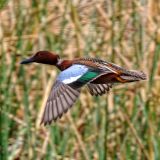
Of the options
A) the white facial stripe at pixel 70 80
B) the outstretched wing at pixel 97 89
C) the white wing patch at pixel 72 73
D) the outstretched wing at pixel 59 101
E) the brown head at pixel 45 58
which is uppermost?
the brown head at pixel 45 58

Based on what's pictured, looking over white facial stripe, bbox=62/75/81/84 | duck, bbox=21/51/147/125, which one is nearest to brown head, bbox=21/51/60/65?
duck, bbox=21/51/147/125

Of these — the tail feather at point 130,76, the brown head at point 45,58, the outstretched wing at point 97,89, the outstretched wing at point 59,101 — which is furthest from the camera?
the outstretched wing at point 97,89

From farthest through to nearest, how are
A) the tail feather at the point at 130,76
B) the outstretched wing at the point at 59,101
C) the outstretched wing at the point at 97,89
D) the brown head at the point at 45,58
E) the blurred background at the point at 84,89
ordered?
the blurred background at the point at 84,89 < the outstretched wing at the point at 97,89 < the brown head at the point at 45,58 < the tail feather at the point at 130,76 < the outstretched wing at the point at 59,101

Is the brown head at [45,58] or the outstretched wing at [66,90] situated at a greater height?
the brown head at [45,58]

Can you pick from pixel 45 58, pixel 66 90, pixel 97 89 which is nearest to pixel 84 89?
pixel 97 89

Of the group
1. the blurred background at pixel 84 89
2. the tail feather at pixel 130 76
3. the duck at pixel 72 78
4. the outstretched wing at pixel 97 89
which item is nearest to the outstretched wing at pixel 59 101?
the duck at pixel 72 78

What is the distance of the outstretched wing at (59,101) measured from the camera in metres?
1.97

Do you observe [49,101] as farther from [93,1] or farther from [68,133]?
[93,1]

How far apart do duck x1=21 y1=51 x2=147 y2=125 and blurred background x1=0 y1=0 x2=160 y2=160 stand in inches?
23.9

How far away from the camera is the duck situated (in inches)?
79.0

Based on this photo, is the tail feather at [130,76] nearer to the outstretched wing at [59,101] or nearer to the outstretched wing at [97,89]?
the outstretched wing at [59,101]

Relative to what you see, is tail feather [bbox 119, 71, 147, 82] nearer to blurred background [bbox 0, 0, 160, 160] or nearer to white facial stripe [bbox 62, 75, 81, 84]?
white facial stripe [bbox 62, 75, 81, 84]

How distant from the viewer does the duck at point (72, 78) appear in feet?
6.59

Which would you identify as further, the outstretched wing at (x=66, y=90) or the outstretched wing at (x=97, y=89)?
the outstretched wing at (x=97, y=89)
